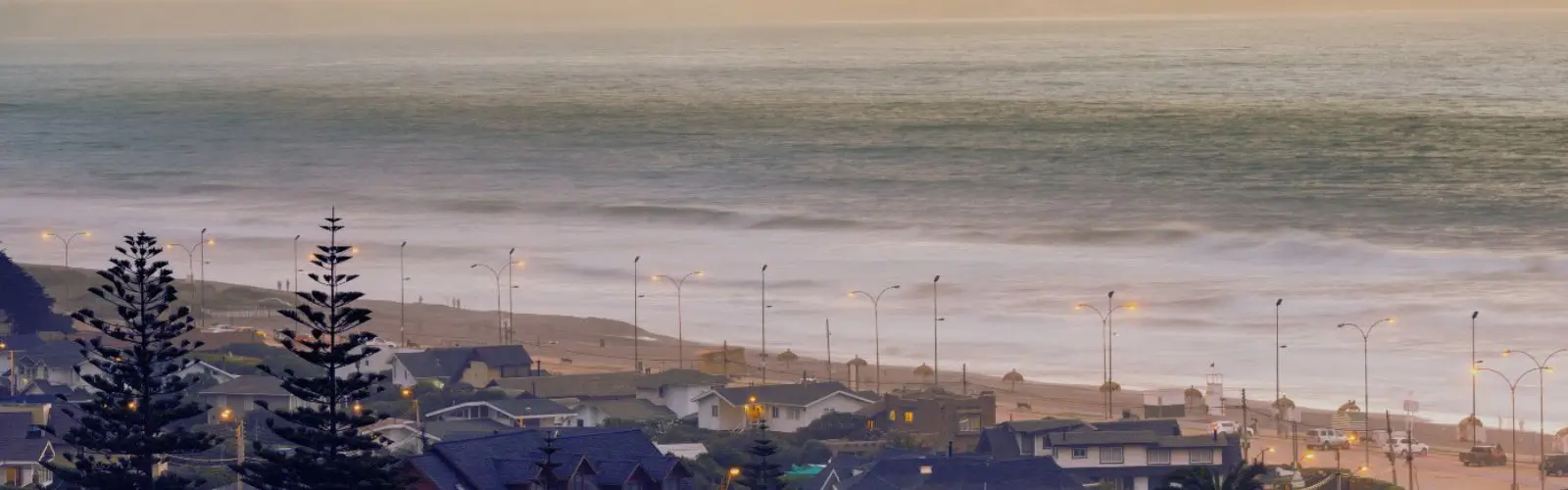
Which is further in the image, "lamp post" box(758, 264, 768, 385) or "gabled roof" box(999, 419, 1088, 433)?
"lamp post" box(758, 264, 768, 385)

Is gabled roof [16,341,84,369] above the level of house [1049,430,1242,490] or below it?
above

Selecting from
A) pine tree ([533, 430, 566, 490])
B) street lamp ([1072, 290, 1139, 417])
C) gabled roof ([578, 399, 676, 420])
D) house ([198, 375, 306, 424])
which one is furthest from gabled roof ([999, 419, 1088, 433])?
house ([198, 375, 306, 424])

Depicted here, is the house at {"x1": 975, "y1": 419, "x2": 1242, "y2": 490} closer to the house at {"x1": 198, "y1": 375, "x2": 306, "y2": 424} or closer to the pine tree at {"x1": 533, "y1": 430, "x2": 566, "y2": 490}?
the pine tree at {"x1": 533, "y1": 430, "x2": 566, "y2": 490}

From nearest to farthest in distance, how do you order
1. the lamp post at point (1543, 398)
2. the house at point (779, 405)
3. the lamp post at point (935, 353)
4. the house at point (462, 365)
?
1. the lamp post at point (1543, 398)
2. the house at point (779, 405)
3. the house at point (462, 365)
4. the lamp post at point (935, 353)

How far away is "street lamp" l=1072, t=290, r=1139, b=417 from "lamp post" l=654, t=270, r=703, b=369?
36.6 ft

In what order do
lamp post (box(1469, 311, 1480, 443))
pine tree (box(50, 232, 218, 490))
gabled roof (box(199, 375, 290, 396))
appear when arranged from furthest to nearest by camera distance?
gabled roof (box(199, 375, 290, 396)) < lamp post (box(1469, 311, 1480, 443)) < pine tree (box(50, 232, 218, 490))

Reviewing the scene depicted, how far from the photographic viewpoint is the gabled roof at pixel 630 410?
2389 inches

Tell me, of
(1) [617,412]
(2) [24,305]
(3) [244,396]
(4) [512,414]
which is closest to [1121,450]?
(1) [617,412]

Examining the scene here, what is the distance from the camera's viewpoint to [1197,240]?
4382 inches

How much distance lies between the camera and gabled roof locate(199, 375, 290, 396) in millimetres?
62031

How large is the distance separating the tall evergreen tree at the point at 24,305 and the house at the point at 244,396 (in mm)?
13499

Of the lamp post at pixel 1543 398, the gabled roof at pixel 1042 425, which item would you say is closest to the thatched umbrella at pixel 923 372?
the gabled roof at pixel 1042 425

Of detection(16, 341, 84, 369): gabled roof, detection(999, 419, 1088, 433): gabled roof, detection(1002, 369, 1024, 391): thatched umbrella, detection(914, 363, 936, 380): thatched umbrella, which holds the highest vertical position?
detection(16, 341, 84, 369): gabled roof

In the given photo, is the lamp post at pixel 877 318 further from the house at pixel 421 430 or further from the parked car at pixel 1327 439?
the house at pixel 421 430
